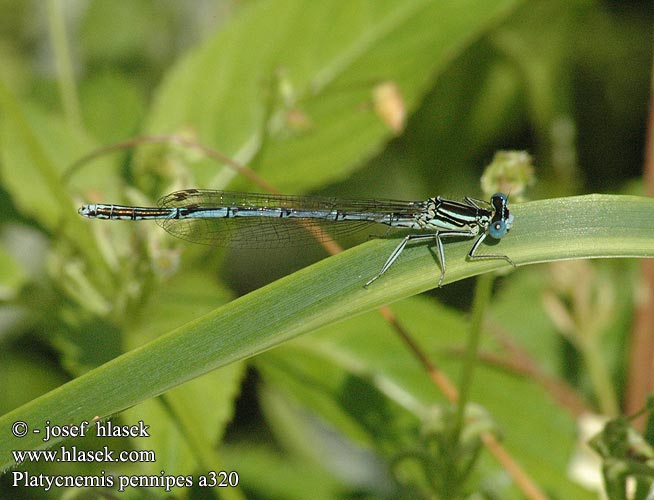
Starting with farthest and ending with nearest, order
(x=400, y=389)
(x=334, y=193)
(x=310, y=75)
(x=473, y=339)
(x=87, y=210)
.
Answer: (x=334, y=193), (x=310, y=75), (x=400, y=389), (x=87, y=210), (x=473, y=339)

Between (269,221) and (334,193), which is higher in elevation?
(334,193)

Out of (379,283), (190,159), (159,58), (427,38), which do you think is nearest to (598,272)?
(427,38)

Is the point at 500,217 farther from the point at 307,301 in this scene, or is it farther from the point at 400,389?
the point at 400,389

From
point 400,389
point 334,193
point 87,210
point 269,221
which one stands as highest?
point 334,193

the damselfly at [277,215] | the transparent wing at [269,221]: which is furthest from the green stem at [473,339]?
the transparent wing at [269,221]

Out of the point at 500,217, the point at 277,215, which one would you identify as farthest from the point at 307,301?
the point at 277,215

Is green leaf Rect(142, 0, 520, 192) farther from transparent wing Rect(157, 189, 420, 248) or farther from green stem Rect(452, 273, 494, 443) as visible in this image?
green stem Rect(452, 273, 494, 443)

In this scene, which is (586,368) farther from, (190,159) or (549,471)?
(190,159)

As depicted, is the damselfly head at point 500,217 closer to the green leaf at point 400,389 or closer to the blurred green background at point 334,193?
the blurred green background at point 334,193
